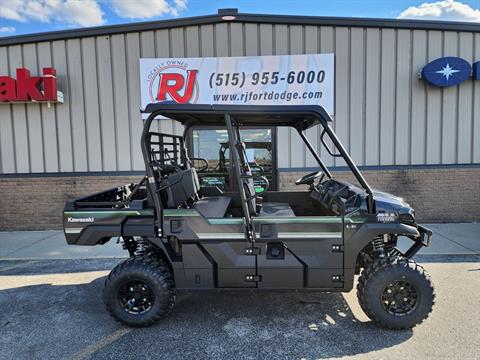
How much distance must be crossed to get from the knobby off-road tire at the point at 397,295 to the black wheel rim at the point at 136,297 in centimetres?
196

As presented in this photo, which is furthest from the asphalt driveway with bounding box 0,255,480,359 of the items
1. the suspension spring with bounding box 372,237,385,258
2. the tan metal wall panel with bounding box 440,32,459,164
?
the tan metal wall panel with bounding box 440,32,459,164

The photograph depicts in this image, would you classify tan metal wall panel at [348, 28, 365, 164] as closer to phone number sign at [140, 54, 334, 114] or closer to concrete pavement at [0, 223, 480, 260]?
phone number sign at [140, 54, 334, 114]

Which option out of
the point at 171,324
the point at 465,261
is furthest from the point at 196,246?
the point at 465,261

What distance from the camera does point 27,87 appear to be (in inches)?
272

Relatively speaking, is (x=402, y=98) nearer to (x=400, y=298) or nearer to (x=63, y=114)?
(x=400, y=298)

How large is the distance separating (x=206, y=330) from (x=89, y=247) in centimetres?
368

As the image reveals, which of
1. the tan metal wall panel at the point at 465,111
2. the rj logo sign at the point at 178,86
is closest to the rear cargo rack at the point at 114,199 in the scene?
the rj logo sign at the point at 178,86

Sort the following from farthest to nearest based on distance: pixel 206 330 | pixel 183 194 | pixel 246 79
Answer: pixel 246 79
pixel 183 194
pixel 206 330

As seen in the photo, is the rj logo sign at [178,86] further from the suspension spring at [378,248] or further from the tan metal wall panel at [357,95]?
the suspension spring at [378,248]

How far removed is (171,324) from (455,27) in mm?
7943

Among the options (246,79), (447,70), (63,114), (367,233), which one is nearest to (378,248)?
(367,233)

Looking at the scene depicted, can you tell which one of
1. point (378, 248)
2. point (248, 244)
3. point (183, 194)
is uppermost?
point (183, 194)

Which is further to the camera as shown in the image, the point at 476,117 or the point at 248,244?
the point at 476,117

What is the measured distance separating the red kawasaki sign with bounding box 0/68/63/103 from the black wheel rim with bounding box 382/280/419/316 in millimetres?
7159
